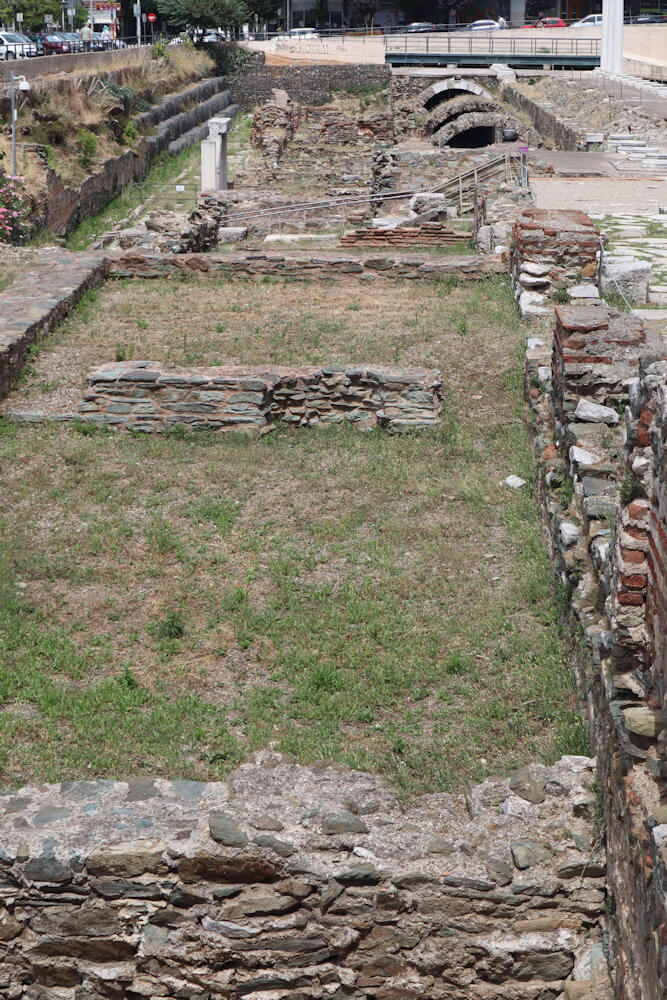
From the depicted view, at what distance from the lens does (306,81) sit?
4134 centimetres

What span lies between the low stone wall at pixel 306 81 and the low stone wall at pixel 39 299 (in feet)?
96.2

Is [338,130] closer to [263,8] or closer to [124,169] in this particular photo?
[124,169]

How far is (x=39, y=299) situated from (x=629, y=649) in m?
8.54

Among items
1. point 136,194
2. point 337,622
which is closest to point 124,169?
point 136,194

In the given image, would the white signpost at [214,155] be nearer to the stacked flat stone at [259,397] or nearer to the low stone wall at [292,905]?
the stacked flat stone at [259,397]

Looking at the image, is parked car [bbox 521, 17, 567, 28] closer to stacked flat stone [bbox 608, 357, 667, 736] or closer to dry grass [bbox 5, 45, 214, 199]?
dry grass [bbox 5, 45, 214, 199]

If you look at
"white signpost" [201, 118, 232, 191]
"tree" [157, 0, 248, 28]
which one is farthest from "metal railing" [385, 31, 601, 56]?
"white signpost" [201, 118, 232, 191]

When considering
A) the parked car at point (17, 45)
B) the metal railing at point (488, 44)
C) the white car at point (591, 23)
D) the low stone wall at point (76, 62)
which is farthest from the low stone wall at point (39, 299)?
the white car at point (591, 23)

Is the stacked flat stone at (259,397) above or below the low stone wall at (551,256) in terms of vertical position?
below

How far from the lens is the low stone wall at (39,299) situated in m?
9.08

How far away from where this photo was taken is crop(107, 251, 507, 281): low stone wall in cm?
1246

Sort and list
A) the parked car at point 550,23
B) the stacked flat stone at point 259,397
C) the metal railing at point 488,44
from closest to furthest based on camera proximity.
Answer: the stacked flat stone at point 259,397
the metal railing at point 488,44
the parked car at point 550,23

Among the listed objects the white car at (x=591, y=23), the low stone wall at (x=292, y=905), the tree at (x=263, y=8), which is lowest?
the low stone wall at (x=292, y=905)

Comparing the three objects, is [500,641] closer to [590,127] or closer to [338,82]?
[590,127]
